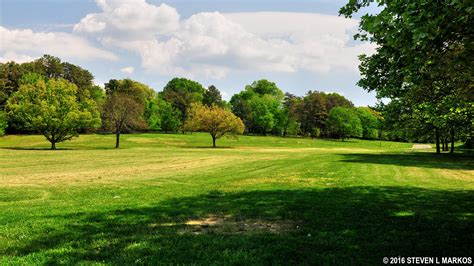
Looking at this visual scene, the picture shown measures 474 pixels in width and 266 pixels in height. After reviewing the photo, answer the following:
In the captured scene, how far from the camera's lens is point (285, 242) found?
8398 mm

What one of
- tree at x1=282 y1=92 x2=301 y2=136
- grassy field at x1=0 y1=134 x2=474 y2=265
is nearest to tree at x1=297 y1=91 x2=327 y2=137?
tree at x1=282 y1=92 x2=301 y2=136

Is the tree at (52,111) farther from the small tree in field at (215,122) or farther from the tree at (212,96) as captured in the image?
the tree at (212,96)

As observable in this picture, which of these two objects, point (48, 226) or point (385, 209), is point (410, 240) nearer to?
point (385, 209)

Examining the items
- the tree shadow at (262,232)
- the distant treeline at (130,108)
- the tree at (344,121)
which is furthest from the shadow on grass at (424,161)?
the tree at (344,121)

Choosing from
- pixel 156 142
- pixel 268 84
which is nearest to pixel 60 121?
pixel 156 142

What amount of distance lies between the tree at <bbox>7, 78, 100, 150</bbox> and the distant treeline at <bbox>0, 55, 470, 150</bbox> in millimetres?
149

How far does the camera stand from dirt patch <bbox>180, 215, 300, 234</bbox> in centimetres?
958

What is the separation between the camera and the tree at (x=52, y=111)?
61906mm

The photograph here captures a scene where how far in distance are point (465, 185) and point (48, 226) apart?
2071 cm

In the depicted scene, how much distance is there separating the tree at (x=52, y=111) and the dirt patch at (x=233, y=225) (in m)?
57.7

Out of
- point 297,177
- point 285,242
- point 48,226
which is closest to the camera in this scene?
point 285,242

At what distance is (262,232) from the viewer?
30.7ft

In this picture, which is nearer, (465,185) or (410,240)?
(410,240)

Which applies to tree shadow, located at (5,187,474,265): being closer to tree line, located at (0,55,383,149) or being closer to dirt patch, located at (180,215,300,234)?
dirt patch, located at (180,215,300,234)
